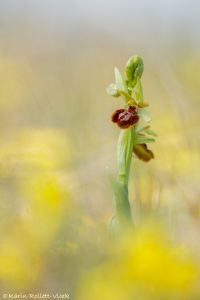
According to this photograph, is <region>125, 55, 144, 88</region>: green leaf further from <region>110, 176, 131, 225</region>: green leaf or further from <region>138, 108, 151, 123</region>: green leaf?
<region>110, 176, 131, 225</region>: green leaf

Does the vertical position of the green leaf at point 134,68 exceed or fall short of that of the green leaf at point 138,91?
it exceeds it

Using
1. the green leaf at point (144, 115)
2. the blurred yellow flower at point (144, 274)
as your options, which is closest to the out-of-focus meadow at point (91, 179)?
the blurred yellow flower at point (144, 274)

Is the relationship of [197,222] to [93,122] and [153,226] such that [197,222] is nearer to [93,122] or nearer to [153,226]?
[153,226]

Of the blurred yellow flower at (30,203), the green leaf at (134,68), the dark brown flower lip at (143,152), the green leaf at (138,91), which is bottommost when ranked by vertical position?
the blurred yellow flower at (30,203)

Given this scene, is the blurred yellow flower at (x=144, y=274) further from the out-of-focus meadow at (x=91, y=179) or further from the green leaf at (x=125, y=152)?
the green leaf at (x=125, y=152)

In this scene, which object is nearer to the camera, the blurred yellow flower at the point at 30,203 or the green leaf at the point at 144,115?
the blurred yellow flower at the point at 30,203

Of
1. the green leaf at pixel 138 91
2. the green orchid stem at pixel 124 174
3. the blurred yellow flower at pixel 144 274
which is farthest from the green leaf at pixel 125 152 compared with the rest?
the blurred yellow flower at pixel 144 274

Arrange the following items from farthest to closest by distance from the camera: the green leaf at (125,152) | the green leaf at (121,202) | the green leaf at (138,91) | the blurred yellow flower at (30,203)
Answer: the green leaf at (138,91) < the green leaf at (125,152) < the green leaf at (121,202) < the blurred yellow flower at (30,203)

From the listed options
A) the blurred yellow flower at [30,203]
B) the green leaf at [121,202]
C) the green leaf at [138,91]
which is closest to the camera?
the blurred yellow flower at [30,203]
